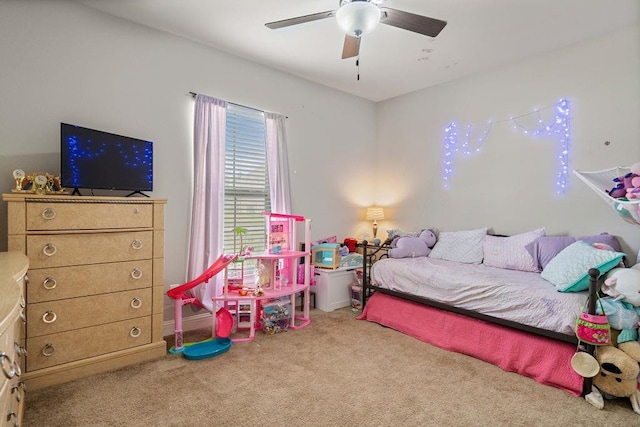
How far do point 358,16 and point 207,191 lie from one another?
199cm

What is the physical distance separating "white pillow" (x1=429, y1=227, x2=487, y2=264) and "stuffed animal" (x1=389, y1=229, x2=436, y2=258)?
0.30ft

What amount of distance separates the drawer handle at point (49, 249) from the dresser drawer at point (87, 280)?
99mm

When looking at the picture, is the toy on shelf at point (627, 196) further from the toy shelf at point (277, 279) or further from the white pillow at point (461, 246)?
the toy shelf at point (277, 279)

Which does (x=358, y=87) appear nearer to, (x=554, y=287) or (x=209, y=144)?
(x=209, y=144)

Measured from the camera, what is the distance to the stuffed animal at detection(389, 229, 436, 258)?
363cm

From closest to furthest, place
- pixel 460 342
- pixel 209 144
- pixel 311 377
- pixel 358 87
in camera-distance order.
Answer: pixel 311 377, pixel 460 342, pixel 209 144, pixel 358 87

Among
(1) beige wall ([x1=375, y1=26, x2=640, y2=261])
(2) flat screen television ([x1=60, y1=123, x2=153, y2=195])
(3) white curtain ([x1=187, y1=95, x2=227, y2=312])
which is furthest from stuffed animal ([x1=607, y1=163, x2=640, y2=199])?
(2) flat screen television ([x1=60, y1=123, x2=153, y2=195])

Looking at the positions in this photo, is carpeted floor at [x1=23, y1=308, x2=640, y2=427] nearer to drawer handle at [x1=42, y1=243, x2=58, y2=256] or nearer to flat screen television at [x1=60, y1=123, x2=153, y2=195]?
drawer handle at [x1=42, y1=243, x2=58, y2=256]

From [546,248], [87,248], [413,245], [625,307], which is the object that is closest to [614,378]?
[625,307]

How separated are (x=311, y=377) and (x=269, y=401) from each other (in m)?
0.37

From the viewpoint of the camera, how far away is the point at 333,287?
3.74 meters

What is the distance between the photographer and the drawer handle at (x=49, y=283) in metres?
2.04

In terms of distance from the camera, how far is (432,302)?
2936 mm

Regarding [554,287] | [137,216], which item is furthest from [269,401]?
[554,287]
